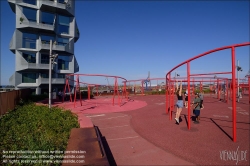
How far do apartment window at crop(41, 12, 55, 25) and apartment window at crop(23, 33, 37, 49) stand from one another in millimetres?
3674

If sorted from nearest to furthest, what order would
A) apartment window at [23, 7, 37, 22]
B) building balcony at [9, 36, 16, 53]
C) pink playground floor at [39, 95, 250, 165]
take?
1. pink playground floor at [39, 95, 250, 165]
2. building balcony at [9, 36, 16, 53]
3. apartment window at [23, 7, 37, 22]

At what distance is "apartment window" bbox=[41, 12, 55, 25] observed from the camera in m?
30.5

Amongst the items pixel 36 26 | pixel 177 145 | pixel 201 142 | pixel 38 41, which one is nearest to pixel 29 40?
pixel 38 41

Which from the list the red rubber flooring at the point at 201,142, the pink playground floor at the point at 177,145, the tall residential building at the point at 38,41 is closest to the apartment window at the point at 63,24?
the tall residential building at the point at 38,41

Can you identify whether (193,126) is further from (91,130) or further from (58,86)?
(58,86)

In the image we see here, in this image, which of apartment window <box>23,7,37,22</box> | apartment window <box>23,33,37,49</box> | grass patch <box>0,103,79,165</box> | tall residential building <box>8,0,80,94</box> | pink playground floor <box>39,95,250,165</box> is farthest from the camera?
apartment window <box>23,33,37,49</box>

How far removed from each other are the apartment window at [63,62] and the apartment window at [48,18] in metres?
7.11

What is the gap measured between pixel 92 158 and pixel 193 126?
6.53 m

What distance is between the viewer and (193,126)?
7.96 m

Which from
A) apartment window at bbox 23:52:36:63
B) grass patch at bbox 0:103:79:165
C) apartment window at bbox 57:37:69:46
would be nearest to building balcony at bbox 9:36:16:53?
apartment window at bbox 23:52:36:63

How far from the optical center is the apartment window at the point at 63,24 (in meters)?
32.4

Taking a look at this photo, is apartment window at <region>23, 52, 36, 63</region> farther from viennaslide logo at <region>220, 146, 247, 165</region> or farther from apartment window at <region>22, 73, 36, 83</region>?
viennaslide logo at <region>220, 146, 247, 165</region>

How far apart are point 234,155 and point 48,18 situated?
35919 mm

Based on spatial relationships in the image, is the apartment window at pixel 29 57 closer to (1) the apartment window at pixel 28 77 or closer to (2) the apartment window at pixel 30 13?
(1) the apartment window at pixel 28 77
